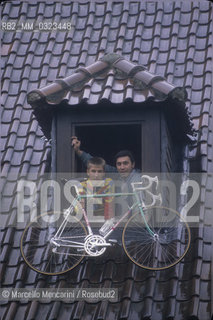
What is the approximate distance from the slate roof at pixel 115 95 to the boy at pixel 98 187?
1.41 ft

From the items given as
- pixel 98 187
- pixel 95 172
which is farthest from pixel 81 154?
pixel 98 187

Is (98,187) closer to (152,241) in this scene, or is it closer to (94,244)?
(94,244)

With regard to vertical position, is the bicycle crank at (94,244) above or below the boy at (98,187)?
below

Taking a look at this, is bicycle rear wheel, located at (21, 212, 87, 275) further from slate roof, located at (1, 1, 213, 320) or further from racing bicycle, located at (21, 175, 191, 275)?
slate roof, located at (1, 1, 213, 320)

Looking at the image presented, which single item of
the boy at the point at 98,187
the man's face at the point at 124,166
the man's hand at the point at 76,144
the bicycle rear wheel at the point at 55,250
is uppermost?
the man's hand at the point at 76,144

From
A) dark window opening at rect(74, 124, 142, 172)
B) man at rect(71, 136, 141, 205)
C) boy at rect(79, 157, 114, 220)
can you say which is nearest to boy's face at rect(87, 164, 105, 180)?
boy at rect(79, 157, 114, 220)

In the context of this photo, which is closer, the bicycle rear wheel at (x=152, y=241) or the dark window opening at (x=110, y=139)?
the bicycle rear wheel at (x=152, y=241)

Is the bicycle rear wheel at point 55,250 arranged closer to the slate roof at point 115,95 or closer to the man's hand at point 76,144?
the slate roof at point 115,95

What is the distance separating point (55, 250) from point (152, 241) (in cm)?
94

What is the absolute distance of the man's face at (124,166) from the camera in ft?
42.1

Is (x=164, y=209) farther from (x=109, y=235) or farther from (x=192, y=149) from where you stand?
(x=192, y=149)

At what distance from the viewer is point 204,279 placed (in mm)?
12359

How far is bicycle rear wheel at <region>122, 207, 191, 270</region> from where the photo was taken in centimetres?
1232

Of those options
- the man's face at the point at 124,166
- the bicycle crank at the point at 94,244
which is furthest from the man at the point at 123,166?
the bicycle crank at the point at 94,244
